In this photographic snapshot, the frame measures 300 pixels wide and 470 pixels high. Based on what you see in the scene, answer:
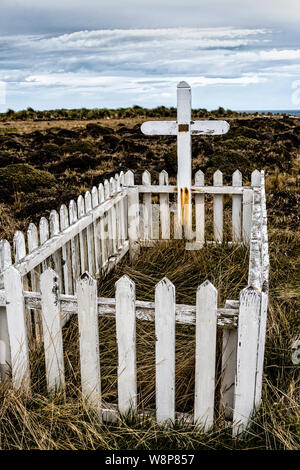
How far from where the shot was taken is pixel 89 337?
103 inches

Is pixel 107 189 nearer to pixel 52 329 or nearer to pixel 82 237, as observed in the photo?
pixel 82 237

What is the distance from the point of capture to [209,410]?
2.60 metres

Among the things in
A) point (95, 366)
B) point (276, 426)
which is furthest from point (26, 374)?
point (276, 426)

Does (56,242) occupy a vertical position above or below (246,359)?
above

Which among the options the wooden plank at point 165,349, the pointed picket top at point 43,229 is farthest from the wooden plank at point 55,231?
the wooden plank at point 165,349

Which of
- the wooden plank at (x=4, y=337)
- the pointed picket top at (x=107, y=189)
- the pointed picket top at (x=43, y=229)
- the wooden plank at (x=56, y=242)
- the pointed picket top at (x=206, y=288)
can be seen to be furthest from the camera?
the pointed picket top at (x=107, y=189)

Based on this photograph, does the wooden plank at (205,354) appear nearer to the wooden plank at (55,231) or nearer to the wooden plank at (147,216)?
the wooden plank at (55,231)

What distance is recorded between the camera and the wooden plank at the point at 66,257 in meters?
3.86

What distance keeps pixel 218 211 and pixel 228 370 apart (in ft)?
10.9

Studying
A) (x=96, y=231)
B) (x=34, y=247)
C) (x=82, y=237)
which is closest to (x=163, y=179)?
(x=96, y=231)

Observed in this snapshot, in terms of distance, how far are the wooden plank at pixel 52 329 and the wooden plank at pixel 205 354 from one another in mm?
757

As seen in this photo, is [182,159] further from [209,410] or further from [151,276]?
[209,410]

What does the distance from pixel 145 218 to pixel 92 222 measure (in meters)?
1.45

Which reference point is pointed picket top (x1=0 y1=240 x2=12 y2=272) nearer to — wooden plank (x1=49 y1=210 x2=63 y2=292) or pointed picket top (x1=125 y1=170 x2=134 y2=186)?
wooden plank (x1=49 y1=210 x2=63 y2=292)
